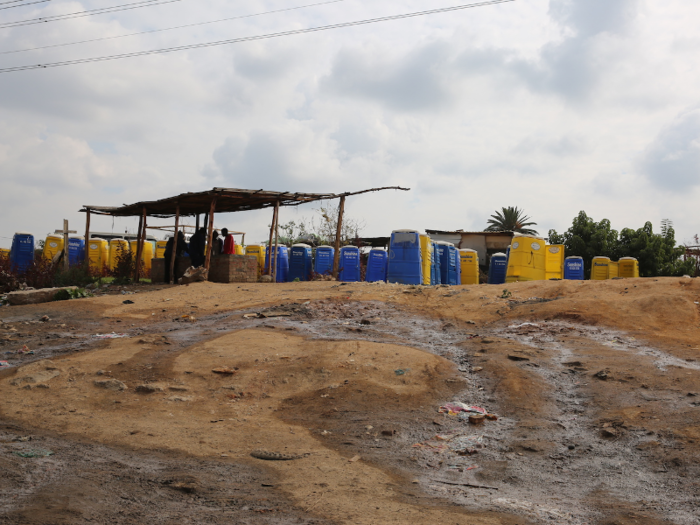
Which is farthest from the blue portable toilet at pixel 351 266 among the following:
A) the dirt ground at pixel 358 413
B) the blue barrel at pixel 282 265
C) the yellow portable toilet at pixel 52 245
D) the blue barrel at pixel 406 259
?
the yellow portable toilet at pixel 52 245

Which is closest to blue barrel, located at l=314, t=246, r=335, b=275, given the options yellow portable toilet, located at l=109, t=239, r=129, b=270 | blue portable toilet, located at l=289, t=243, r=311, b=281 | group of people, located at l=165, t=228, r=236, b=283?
blue portable toilet, located at l=289, t=243, r=311, b=281

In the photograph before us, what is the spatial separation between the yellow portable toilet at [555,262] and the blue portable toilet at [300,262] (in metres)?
7.38

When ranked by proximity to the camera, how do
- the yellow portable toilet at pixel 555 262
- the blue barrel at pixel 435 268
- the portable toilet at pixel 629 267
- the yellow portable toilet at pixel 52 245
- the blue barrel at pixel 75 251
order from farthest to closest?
the blue barrel at pixel 75 251, the yellow portable toilet at pixel 52 245, the portable toilet at pixel 629 267, the yellow portable toilet at pixel 555 262, the blue barrel at pixel 435 268

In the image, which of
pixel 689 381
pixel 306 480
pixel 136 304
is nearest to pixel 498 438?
pixel 306 480

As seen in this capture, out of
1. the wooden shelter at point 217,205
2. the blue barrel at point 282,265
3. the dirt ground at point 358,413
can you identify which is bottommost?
the dirt ground at point 358,413

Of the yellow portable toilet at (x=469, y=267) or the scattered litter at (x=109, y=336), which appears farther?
the yellow portable toilet at (x=469, y=267)

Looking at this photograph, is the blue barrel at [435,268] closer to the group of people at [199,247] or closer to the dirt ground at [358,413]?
the group of people at [199,247]

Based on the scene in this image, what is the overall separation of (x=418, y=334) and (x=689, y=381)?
12.2 ft

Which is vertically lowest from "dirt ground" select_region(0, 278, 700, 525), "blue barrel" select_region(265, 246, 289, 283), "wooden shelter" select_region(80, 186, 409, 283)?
"dirt ground" select_region(0, 278, 700, 525)

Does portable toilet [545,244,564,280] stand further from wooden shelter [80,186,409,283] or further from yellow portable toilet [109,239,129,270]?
yellow portable toilet [109,239,129,270]

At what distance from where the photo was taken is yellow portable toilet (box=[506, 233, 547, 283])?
52.9 feet

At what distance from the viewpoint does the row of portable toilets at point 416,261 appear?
47.7ft

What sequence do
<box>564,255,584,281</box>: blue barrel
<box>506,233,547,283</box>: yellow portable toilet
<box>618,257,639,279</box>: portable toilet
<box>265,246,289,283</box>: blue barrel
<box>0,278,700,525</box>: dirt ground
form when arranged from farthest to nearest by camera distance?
<box>265,246,289,283</box>: blue barrel
<box>618,257,639,279</box>: portable toilet
<box>564,255,584,281</box>: blue barrel
<box>506,233,547,283</box>: yellow portable toilet
<box>0,278,700,525</box>: dirt ground

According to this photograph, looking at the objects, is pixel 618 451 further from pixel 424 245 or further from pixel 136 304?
pixel 424 245
